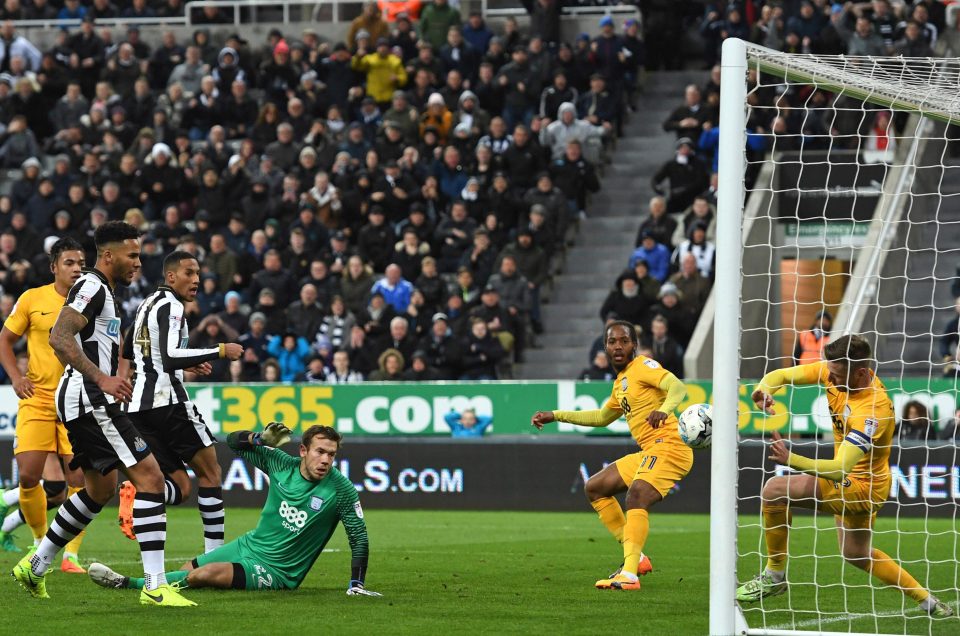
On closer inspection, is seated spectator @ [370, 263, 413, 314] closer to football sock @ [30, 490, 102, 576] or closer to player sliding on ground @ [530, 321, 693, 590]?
player sliding on ground @ [530, 321, 693, 590]

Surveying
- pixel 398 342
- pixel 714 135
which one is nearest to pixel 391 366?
pixel 398 342

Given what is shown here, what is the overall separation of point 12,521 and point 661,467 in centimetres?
522

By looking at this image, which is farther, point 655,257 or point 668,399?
point 655,257

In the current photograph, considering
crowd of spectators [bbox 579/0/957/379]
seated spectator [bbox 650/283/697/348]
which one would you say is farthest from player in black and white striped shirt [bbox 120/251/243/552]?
seated spectator [bbox 650/283/697/348]

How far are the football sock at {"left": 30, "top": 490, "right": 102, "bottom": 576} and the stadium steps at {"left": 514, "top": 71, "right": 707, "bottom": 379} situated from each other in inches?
447

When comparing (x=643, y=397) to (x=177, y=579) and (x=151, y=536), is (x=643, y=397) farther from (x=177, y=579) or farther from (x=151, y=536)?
(x=151, y=536)

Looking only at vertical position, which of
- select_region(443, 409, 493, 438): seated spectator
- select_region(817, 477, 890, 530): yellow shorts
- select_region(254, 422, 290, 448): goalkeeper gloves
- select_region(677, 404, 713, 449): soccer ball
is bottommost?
select_region(443, 409, 493, 438): seated spectator

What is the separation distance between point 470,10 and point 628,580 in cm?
1865

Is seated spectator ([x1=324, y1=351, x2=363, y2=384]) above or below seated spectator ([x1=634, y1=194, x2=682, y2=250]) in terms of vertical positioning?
below

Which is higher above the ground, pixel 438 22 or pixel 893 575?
pixel 438 22

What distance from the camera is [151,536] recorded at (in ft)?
28.1

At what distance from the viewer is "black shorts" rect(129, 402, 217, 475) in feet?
31.3

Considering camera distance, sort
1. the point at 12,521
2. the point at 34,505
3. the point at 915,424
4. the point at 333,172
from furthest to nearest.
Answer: the point at 333,172 < the point at 915,424 < the point at 12,521 < the point at 34,505

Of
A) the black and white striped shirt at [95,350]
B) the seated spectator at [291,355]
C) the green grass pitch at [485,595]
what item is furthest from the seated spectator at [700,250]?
the black and white striped shirt at [95,350]
